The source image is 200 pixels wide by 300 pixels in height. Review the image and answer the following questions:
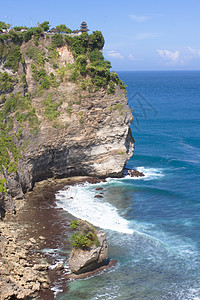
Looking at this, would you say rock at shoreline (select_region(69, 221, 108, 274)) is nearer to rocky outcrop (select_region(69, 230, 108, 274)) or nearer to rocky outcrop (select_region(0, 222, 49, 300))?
rocky outcrop (select_region(69, 230, 108, 274))

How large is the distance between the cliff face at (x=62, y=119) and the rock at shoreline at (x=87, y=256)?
17.6 m

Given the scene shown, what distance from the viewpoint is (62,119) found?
52.1 m

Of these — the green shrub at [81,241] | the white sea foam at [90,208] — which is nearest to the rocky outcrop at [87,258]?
the green shrub at [81,241]

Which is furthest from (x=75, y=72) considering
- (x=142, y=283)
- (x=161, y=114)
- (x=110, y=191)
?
(x=161, y=114)

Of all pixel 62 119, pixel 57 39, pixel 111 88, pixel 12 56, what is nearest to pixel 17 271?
pixel 62 119

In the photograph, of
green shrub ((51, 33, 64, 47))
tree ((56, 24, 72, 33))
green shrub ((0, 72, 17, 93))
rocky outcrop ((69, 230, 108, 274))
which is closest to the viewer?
rocky outcrop ((69, 230, 108, 274))

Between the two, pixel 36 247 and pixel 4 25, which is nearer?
pixel 36 247

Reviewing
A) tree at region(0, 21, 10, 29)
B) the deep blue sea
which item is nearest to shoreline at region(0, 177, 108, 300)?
the deep blue sea

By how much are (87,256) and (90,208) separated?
13607 mm

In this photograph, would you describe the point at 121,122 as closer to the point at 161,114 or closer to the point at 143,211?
the point at 143,211

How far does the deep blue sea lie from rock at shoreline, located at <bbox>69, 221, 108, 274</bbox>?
112 centimetres

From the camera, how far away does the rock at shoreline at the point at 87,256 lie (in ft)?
104

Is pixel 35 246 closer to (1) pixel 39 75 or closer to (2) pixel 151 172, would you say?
(1) pixel 39 75

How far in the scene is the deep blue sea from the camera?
3053 centimetres
